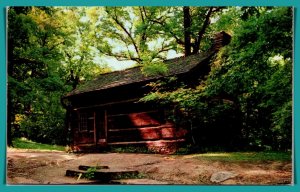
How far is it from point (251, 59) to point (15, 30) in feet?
17.3

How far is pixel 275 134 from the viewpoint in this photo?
8805mm

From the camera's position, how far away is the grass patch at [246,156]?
7926mm

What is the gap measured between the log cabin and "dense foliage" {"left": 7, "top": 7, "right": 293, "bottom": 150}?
431 mm

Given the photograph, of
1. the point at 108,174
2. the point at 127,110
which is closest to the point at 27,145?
the point at 108,174

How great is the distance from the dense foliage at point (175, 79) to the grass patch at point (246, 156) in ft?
0.75

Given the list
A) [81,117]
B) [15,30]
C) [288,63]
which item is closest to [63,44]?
[15,30]

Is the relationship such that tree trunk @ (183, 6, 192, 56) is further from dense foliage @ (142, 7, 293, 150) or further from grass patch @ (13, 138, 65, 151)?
grass patch @ (13, 138, 65, 151)

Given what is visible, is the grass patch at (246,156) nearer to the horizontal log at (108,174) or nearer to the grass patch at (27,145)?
the horizontal log at (108,174)

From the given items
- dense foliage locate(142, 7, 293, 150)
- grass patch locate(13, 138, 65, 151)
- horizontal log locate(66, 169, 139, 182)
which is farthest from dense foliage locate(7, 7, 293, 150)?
horizontal log locate(66, 169, 139, 182)

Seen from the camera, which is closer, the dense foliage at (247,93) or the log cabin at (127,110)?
the dense foliage at (247,93)

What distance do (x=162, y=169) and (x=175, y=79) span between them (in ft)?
9.59

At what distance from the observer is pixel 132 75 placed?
1198 cm

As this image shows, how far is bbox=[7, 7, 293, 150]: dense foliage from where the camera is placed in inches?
302

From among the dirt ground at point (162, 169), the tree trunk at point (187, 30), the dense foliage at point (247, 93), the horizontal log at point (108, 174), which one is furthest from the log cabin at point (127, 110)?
the horizontal log at point (108, 174)
